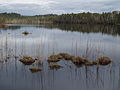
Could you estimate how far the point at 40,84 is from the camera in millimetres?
12133

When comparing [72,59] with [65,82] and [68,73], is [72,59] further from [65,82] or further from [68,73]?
[65,82]

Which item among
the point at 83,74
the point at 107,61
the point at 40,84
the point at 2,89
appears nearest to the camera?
the point at 2,89

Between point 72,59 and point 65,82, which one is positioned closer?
point 65,82

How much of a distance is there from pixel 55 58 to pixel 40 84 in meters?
5.67

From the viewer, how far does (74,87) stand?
465 inches

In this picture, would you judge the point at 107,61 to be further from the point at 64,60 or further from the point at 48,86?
the point at 48,86

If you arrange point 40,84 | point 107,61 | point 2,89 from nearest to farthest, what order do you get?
point 2,89, point 40,84, point 107,61

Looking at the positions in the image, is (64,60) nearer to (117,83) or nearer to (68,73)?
(68,73)

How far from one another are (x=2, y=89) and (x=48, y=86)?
2.66m

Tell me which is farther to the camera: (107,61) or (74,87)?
(107,61)

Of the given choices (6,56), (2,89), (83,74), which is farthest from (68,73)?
(6,56)

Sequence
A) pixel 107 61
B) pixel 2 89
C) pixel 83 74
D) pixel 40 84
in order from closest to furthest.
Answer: pixel 2 89
pixel 40 84
pixel 83 74
pixel 107 61

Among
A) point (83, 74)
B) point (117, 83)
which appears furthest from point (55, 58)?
point (117, 83)

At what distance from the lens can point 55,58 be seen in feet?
57.8
